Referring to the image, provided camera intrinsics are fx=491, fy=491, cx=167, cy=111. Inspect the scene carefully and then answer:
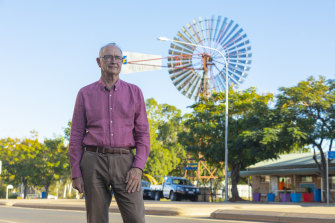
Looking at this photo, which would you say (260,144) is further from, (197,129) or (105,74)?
(105,74)

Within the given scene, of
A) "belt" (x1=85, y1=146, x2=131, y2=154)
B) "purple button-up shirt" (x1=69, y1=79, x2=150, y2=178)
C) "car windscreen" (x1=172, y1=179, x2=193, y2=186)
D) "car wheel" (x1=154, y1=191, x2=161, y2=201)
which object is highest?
"car windscreen" (x1=172, y1=179, x2=193, y2=186)

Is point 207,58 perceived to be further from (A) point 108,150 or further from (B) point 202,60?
(A) point 108,150

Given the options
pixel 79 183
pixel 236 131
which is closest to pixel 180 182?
pixel 236 131

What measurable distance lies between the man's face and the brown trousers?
72 cm

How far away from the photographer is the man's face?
413cm

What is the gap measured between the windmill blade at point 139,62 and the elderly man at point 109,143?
46.8 meters

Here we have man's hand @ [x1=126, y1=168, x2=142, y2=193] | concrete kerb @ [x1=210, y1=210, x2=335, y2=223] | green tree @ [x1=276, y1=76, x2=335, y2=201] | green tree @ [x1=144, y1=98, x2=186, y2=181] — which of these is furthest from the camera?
green tree @ [x1=144, y1=98, x2=186, y2=181]

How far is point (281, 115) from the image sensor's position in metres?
30.4

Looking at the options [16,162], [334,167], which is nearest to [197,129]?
[334,167]

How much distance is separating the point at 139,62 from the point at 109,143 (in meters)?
47.5

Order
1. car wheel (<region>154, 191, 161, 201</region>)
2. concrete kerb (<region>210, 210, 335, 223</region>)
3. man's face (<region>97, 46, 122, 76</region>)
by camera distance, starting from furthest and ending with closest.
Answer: car wheel (<region>154, 191, 161, 201</region>)
concrete kerb (<region>210, 210, 335, 223</region>)
man's face (<region>97, 46, 122, 76</region>)

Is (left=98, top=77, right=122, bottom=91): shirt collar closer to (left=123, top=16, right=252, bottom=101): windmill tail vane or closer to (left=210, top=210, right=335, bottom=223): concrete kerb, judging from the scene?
(left=210, top=210, right=335, bottom=223): concrete kerb

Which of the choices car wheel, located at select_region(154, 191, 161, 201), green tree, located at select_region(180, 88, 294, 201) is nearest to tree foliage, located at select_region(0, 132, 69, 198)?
car wheel, located at select_region(154, 191, 161, 201)

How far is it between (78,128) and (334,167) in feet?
102
